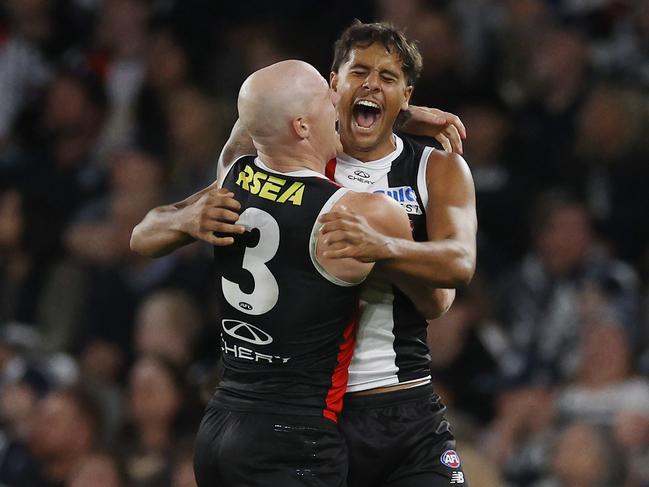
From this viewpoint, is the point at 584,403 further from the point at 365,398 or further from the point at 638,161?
the point at 365,398

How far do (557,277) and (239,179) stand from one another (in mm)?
4061

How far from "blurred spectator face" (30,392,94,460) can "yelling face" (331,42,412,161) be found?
334 centimetres

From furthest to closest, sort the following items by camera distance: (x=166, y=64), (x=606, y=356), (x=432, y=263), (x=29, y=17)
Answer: (x=29, y=17)
(x=166, y=64)
(x=606, y=356)
(x=432, y=263)

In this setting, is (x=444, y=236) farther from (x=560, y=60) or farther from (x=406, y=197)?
(x=560, y=60)

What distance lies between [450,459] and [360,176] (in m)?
0.94

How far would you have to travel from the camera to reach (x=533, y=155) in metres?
8.20

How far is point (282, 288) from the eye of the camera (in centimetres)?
392

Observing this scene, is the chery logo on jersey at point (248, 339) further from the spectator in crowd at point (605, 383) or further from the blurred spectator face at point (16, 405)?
the blurred spectator face at point (16, 405)

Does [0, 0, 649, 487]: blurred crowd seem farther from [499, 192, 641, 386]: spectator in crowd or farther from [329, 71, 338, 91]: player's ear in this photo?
[329, 71, 338, 91]: player's ear

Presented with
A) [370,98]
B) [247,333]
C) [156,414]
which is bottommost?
[156,414]

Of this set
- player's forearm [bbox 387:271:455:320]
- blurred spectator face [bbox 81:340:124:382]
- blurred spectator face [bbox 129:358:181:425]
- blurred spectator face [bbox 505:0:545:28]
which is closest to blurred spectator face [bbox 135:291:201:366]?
blurred spectator face [bbox 81:340:124:382]

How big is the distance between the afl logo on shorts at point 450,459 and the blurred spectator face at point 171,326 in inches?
140

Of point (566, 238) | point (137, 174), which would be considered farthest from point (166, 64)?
point (566, 238)

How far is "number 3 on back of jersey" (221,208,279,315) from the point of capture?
3916mm
